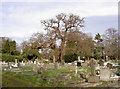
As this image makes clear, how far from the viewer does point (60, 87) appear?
29.1 feet

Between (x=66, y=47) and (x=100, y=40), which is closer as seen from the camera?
(x=66, y=47)

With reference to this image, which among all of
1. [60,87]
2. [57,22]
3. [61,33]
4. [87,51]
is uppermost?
[57,22]

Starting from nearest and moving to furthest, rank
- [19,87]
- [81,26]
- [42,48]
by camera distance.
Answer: [19,87], [42,48], [81,26]

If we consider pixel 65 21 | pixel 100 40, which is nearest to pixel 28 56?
pixel 65 21

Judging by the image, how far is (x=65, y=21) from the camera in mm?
32500

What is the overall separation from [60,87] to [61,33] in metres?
23.2

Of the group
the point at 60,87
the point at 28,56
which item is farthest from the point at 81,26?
the point at 60,87

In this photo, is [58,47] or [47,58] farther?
[47,58]

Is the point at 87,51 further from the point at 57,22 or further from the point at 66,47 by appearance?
the point at 57,22

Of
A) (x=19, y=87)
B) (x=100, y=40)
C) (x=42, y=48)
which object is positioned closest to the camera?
(x=19, y=87)

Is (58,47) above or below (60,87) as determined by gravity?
above

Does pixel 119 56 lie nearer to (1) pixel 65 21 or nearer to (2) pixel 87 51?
(2) pixel 87 51

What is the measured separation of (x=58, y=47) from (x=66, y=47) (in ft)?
5.23

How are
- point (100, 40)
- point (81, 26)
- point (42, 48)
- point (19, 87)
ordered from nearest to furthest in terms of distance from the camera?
point (19, 87) → point (42, 48) → point (81, 26) → point (100, 40)
